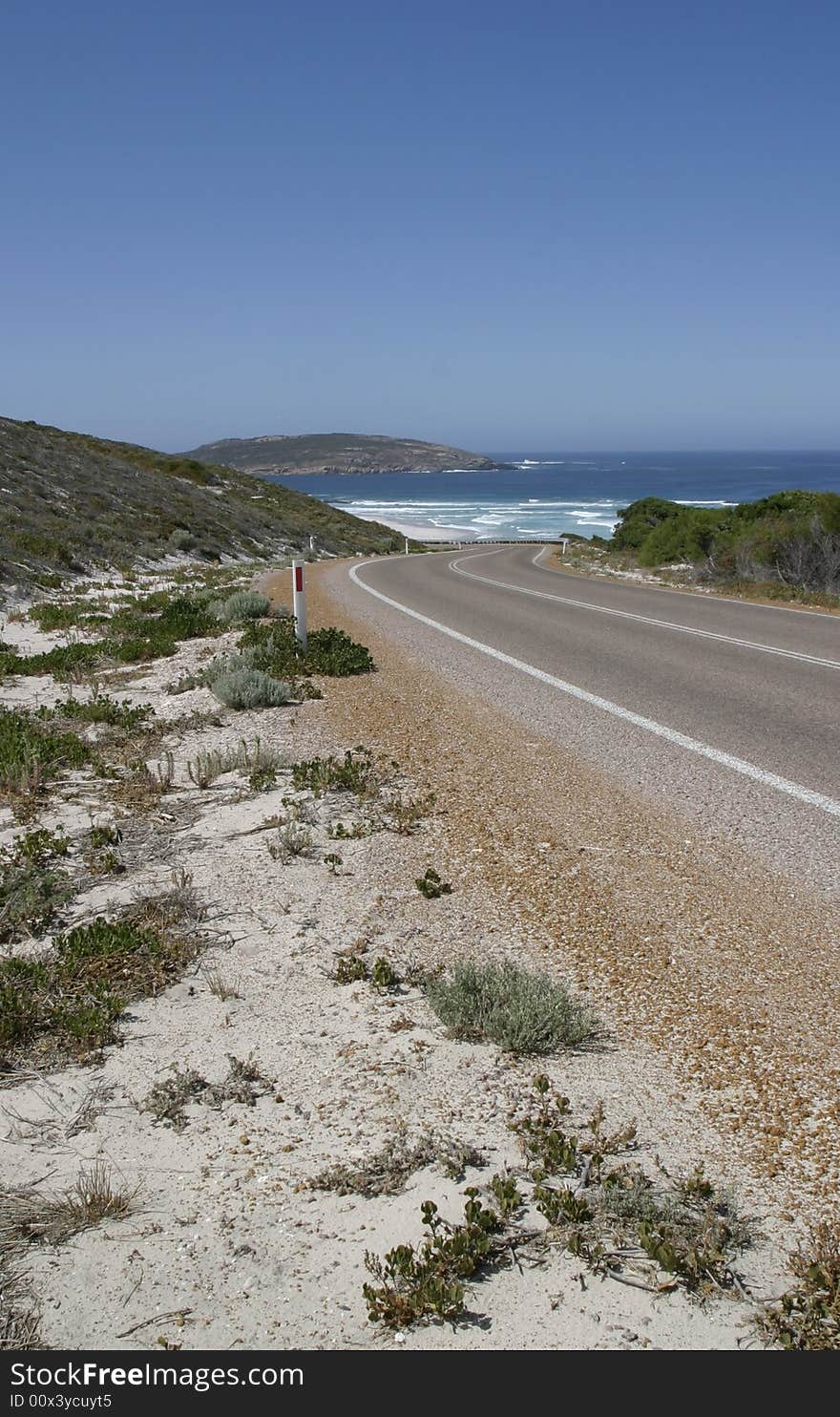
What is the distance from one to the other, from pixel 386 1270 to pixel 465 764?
14.4 feet

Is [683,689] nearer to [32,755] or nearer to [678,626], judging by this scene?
[678,626]

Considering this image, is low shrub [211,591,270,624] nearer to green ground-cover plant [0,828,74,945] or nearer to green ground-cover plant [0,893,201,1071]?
green ground-cover plant [0,828,74,945]

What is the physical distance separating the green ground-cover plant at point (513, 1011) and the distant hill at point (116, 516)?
59.7 feet

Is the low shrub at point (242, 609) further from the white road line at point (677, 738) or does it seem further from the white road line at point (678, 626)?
the white road line at point (678, 626)

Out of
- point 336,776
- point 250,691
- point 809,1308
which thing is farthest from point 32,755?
point 809,1308

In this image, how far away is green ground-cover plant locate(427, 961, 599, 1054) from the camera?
3217mm

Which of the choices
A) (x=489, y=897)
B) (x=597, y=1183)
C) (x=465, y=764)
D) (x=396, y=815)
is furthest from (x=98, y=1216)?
(x=465, y=764)

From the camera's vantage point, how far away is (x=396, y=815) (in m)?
5.48

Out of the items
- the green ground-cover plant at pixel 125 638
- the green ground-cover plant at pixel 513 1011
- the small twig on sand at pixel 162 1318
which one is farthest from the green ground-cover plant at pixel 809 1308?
the green ground-cover plant at pixel 125 638

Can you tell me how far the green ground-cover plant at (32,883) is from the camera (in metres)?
4.25

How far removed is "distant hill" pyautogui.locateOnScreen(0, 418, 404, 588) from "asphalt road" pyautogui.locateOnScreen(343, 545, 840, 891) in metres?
10.2

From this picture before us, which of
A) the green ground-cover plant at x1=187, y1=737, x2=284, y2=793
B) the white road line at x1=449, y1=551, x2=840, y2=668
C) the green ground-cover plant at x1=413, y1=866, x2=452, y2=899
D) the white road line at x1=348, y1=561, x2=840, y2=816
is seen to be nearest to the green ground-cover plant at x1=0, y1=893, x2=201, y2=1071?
the green ground-cover plant at x1=413, y1=866, x2=452, y2=899

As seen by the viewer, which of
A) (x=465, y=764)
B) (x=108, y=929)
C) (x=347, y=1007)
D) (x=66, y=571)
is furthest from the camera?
(x=66, y=571)

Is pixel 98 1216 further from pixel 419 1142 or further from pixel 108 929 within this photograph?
pixel 108 929
